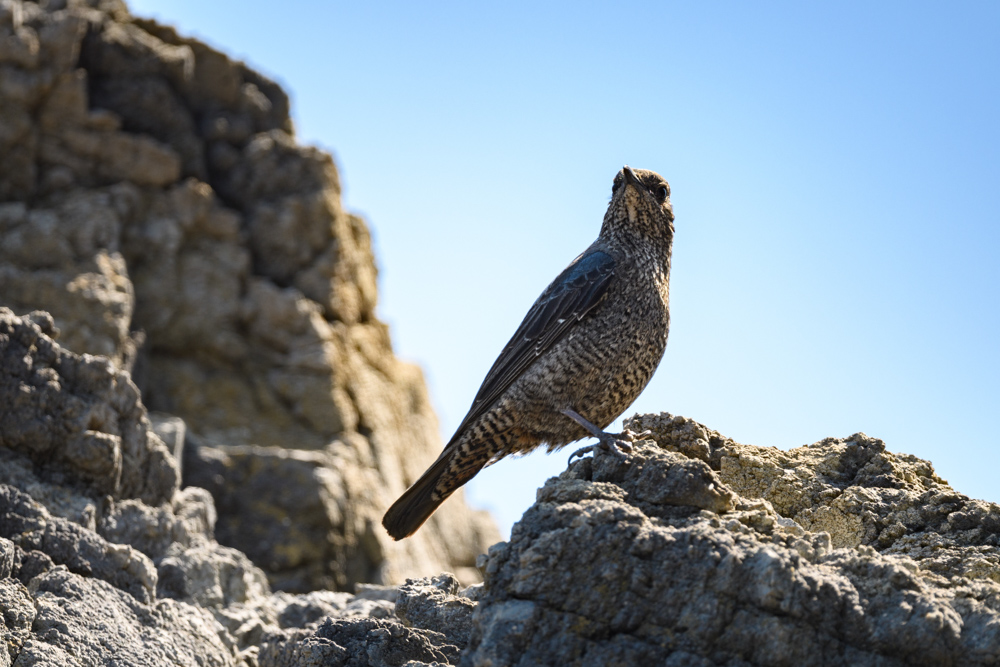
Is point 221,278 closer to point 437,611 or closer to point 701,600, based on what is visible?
point 437,611

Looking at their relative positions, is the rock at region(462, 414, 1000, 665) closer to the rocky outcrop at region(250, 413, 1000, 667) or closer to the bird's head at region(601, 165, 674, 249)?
the rocky outcrop at region(250, 413, 1000, 667)

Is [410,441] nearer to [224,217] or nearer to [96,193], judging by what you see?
[224,217]

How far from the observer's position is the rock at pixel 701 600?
13.3ft

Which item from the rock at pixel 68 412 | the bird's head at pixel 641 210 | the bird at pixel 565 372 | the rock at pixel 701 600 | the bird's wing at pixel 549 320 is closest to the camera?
the rock at pixel 701 600

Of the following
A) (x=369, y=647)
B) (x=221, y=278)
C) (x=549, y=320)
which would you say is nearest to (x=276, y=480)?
(x=221, y=278)

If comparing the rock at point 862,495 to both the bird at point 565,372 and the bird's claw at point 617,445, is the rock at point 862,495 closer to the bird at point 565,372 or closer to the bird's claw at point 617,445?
the bird's claw at point 617,445

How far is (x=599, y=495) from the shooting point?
15.2 ft

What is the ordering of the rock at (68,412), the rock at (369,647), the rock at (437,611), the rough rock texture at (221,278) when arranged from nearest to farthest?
1. the rock at (369,647)
2. the rock at (437,611)
3. the rock at (68,412)
4. the rough rock texture at (221,278)

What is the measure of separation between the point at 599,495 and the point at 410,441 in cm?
985

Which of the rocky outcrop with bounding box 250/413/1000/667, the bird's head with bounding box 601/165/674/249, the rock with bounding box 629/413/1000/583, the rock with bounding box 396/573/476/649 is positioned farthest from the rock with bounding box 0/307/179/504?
the bird's head with bounding box 601/165/674/249

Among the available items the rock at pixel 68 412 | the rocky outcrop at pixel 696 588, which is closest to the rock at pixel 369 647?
the rocky outcrop at pixel 696 588

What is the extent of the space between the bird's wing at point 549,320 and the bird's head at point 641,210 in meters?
0.41

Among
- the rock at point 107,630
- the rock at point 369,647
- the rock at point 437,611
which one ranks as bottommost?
the rock at point 107,630

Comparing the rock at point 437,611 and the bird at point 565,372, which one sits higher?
the bird at point 565,372
